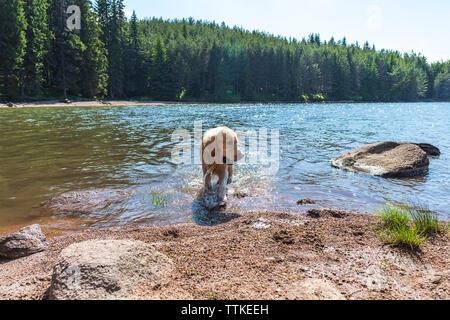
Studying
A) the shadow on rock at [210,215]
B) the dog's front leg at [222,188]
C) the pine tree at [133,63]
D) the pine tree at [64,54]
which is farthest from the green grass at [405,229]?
the pine tree at [133,63]

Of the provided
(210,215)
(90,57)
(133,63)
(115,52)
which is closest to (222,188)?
(210,215)

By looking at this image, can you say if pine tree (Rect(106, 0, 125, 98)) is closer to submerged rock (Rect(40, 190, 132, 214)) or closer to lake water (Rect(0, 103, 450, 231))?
lake water (Rect(0, 103, 450, 231))

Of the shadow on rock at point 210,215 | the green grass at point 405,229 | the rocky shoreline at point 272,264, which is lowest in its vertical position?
the shadow on rock at point 210,215

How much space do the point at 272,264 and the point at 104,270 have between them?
2.11 meters

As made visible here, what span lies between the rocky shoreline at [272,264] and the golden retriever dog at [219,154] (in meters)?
1.56

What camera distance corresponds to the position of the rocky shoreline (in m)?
2.97

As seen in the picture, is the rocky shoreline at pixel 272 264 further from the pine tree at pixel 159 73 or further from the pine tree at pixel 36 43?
the pine tree at pixel 159 73

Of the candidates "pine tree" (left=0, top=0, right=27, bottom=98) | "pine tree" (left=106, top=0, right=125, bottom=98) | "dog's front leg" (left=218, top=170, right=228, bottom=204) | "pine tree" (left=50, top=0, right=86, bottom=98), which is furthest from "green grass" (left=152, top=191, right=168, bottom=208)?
"pine tree" (left=106, top=0, right=125, bottom=98)

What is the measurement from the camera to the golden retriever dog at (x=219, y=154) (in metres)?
6.13

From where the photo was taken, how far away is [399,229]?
14.5ft

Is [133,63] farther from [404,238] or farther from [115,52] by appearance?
[404,238]

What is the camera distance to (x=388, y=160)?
33.7 ft
